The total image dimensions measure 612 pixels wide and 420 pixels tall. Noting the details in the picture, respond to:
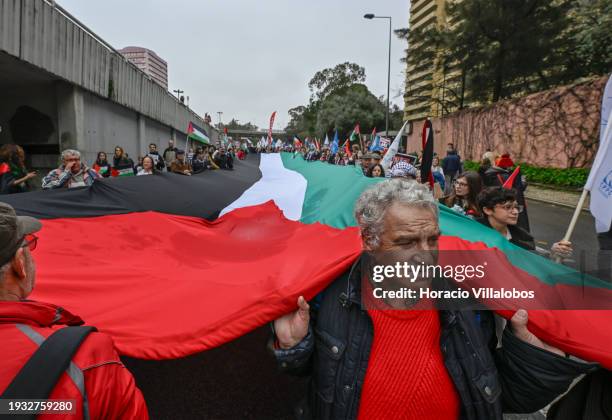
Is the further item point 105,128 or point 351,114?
point 351,114

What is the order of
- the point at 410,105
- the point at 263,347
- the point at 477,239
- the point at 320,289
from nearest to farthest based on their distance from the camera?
the point at 320,289 < the point at 477,239 < the point at 263,347 < the point at 410,105

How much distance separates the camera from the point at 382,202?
1.61 metres

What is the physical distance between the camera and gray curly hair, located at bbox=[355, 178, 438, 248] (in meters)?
1.59

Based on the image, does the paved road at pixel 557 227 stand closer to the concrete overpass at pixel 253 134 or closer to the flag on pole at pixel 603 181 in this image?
the flag on pole at pixel 603 181

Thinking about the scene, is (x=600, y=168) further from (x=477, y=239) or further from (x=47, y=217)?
(x=47, y=217)

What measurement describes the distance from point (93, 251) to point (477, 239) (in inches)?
110

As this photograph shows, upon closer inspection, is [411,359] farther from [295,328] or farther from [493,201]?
[493,201]

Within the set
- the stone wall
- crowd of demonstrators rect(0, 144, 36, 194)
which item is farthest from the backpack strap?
the stone wall

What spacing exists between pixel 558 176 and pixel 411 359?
18050 millimetres

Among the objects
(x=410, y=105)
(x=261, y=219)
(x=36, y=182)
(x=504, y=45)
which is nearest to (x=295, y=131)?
(x=410, y=105)

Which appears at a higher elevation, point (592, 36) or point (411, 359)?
point (592, 36)

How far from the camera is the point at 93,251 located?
2.96 m

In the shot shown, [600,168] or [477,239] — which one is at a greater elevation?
[600,168]

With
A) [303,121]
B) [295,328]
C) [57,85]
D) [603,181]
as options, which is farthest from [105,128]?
[303,121]
